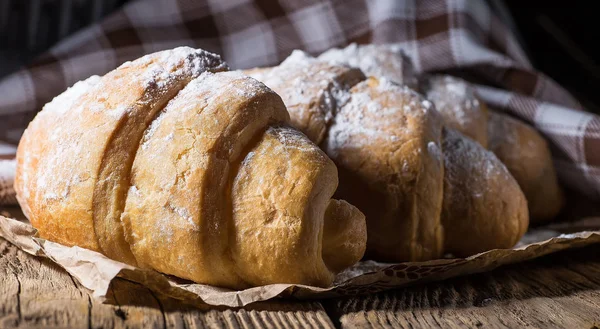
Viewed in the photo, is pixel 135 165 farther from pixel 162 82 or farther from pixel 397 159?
pixel 397 159

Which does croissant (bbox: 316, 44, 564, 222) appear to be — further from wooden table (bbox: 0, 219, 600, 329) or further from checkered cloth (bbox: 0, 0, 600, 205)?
wooden table (bbox: 0, 219, 600, 329)

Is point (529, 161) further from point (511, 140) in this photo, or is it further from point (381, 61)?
point (381, 61)

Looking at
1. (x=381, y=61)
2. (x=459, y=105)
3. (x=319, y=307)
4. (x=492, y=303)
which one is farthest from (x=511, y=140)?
(x=319, y=307)

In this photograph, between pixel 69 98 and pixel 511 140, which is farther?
pixel 511 140

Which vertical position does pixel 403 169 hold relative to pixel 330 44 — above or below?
above

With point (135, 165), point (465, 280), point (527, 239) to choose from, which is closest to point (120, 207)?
point (135, 165)

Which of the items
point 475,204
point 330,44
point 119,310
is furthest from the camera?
point 330,44
